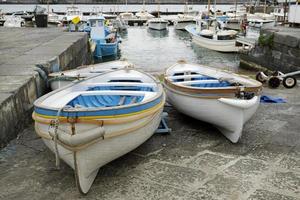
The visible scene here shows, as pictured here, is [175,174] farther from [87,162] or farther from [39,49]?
[39,49]

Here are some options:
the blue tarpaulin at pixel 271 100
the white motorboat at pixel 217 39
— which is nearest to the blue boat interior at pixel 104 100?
the blue tarpaulin at pixel 271 100

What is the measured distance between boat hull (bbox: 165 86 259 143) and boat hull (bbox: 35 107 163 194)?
1.41 metres

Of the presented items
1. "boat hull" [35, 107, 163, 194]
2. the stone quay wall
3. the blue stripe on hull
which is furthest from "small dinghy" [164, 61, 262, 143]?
the stone quay wall

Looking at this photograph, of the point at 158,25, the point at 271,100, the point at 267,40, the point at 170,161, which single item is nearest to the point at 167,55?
the point at 267,40

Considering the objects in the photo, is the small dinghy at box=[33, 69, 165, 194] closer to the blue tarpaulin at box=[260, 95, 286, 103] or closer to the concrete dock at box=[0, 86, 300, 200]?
the concrete dock at box=[0, 86, 300, 200]

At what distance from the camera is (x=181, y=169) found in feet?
15.3

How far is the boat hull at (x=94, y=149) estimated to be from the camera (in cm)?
383

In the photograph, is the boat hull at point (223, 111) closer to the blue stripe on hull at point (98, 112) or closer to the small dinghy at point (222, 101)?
the small dinghy at point (222, 101)

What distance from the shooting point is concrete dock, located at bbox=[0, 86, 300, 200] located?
412 centimetres

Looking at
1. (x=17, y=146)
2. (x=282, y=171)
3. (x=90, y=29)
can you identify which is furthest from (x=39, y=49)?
(x=90, y=29)

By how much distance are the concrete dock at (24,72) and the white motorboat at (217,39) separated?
1414 centimetres

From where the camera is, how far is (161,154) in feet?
16.9

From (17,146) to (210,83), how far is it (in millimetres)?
3669

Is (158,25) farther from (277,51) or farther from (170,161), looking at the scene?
(170,161)
